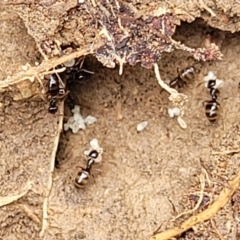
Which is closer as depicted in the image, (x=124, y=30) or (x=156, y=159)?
(x=124, y=30)

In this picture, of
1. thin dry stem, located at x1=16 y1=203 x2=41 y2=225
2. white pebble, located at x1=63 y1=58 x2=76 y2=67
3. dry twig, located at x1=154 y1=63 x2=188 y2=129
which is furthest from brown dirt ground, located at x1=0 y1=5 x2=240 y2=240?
dry twig, located at x1=154 y1=63 x2=188 y2=129

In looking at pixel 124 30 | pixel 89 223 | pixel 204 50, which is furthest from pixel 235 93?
pixel 89 223

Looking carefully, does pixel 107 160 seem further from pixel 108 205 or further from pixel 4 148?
pixel 4 148

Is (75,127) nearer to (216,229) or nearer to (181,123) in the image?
(181,123)

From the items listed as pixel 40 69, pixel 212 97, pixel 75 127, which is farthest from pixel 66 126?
pixel 212 97

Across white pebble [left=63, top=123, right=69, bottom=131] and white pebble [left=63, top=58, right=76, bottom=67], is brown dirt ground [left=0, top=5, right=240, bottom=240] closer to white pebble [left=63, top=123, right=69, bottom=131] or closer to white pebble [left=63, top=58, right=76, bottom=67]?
white pebble [left=63, top=123, right=69, bottom=131]

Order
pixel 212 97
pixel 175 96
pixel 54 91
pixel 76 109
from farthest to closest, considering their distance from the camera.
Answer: pixel 76 109, pixel 212 97, pixel 54 91, pixel 175 96

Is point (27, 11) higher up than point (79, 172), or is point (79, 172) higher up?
point (27, 11)
